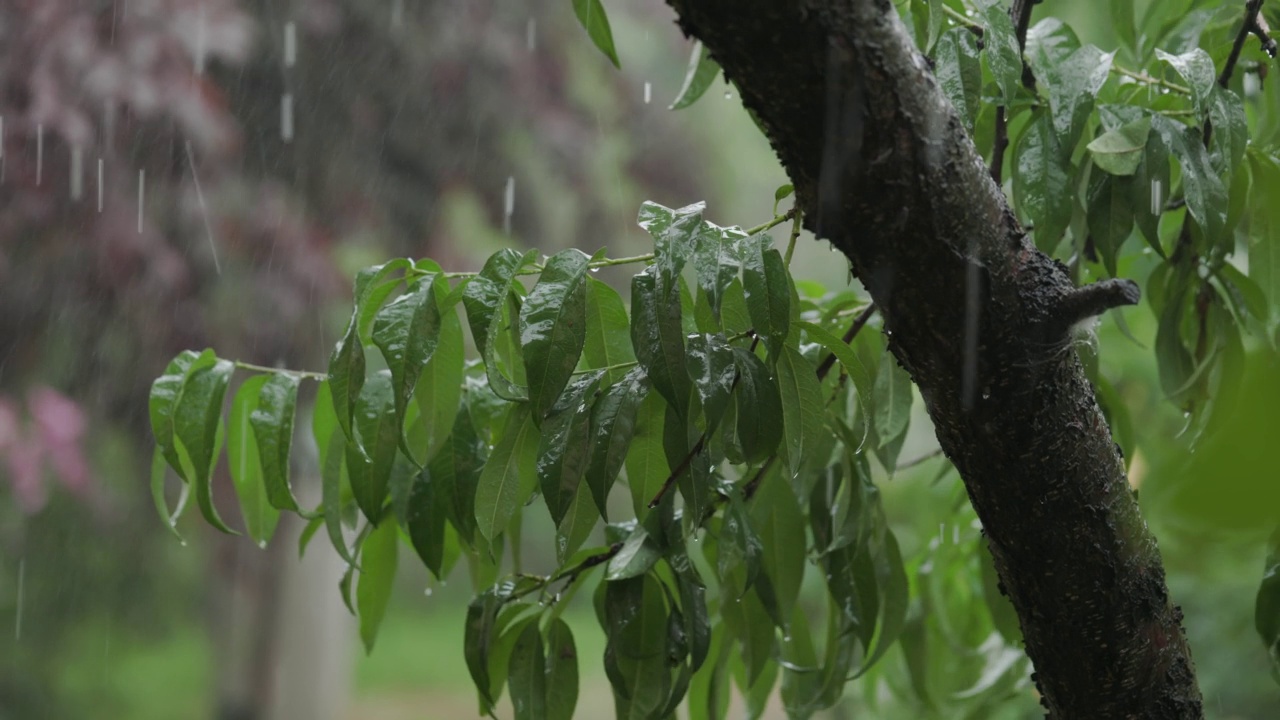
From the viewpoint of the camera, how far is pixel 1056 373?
502 millimetres

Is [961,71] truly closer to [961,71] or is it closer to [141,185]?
[961,71]

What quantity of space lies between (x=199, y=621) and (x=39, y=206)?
1.72m

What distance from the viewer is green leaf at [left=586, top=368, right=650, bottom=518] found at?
498 millimetres

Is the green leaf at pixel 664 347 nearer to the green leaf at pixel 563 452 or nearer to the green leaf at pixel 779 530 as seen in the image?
the green leaf at pixel 563 452

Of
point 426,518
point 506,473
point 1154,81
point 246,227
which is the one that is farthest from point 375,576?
point 246,227

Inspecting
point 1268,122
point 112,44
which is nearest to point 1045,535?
point 1268,122

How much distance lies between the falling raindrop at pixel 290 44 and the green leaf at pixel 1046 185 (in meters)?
2.45

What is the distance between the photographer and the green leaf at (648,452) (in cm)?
54

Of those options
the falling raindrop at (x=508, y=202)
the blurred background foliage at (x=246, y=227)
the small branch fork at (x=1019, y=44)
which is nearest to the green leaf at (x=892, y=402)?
the small branch fork at (x=1019, y=44)

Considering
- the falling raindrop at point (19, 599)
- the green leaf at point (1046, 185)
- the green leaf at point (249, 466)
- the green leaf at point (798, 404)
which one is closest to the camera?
the green leaf at point (798, 404)

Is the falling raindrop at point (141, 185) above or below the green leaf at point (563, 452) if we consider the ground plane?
above

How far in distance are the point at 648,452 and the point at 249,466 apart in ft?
1.09

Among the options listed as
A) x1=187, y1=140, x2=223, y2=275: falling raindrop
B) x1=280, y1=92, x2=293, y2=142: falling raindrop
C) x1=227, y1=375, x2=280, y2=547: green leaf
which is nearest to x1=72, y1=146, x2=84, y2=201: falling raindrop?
x1=187, y1=140, x2=223, y2=275: falling raindrop

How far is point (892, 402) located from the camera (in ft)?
2.27
